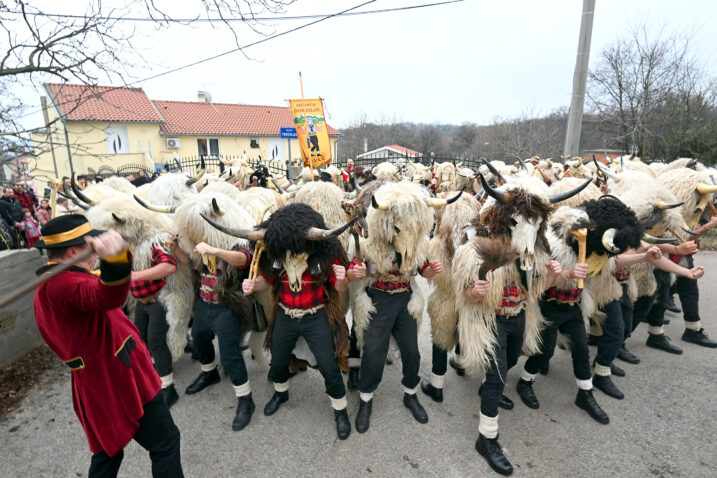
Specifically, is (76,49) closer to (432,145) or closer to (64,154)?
(64,154)

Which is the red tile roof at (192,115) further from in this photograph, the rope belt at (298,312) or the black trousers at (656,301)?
the black trousers at (656,301)

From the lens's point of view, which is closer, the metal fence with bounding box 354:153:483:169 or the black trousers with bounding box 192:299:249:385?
the black trousers with bounding box 192:299:249:385

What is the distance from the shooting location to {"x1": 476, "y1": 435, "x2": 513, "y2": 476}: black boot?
2.59 metres

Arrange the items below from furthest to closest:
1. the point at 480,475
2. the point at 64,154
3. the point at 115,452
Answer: the point at 64,154 < the point at 480,475 < the point at 115,452

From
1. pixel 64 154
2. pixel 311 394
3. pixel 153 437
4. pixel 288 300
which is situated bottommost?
pixel 311 394

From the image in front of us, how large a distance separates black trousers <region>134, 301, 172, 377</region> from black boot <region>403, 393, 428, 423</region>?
226 centimetres

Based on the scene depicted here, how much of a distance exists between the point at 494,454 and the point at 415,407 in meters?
0.74

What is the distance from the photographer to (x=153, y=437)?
6.91 ft

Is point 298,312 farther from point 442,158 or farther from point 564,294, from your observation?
point 442,158

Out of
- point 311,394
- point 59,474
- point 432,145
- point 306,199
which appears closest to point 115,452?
point 59,474

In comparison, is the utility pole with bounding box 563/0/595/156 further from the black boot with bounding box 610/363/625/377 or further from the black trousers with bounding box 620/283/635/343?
the black boot with bounding box 610/363/625/377

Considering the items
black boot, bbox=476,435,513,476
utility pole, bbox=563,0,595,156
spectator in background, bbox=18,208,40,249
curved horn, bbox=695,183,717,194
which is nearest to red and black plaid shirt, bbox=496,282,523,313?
black boot, bbox=476,435,513,476

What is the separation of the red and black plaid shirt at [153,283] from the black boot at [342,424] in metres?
1.92

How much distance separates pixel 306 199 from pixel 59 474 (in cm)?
287
